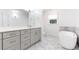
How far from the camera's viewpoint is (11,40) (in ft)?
4.37

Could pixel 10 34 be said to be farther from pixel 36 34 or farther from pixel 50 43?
pixel 50 43

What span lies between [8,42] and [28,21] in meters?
0.47

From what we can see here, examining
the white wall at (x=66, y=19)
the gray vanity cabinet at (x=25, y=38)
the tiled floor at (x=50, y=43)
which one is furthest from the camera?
the gray vanity cabinet at (x=25, y=38)

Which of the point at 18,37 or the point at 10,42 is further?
the point at 18,37

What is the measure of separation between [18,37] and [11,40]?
18 centimetres

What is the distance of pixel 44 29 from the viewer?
3.56 feet

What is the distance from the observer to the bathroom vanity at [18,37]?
119 cm

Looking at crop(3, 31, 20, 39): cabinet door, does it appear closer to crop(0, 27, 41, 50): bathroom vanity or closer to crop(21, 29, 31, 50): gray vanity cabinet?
crop(0, 27, 41, 50): bathroom vanity

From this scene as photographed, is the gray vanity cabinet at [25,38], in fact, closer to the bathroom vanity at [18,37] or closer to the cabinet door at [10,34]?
the bathroom vanity at [18,37]

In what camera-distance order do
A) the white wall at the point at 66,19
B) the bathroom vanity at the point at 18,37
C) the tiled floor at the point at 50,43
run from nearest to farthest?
1. the white wall at the point at 66,19
2. the tiled floor at the point at 50,43
3. the bathroom vanity at the point at 18,37

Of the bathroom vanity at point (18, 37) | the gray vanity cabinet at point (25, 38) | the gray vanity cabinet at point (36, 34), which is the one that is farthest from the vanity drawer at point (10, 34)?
the gray vanity cabinet at point (36, 34)

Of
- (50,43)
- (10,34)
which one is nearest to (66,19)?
(50,43)

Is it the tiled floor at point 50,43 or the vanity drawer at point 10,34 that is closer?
the tiled floor at point 50,43
